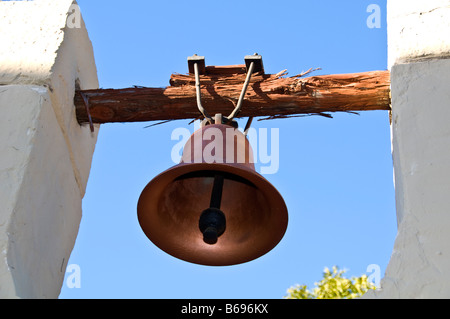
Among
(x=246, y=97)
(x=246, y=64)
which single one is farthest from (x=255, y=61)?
(x=246, y=97)

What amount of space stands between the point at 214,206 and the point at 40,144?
67cm

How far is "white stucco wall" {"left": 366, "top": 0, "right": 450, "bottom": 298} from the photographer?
248 centimetres

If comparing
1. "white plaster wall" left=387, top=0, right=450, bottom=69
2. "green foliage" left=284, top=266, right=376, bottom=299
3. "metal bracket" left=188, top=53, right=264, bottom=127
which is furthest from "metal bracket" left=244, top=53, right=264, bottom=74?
"green foliage" left=284, top=266, right=376, bottom=299

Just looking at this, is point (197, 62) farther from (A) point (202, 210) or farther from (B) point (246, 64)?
(A) point (202, 210)

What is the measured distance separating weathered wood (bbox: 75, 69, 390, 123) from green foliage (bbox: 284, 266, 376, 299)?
3.19 metres

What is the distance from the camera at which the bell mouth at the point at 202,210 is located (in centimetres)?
302

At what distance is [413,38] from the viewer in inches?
123

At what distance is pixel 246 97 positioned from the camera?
3.39 m

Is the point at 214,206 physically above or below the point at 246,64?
below

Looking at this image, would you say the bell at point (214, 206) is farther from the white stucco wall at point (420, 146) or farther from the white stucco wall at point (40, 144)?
the white stucco wall at point (420, 146)

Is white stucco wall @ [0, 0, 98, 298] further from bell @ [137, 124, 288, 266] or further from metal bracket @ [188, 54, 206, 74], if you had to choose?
metal bracket @ [188, 54, 206, 74]
